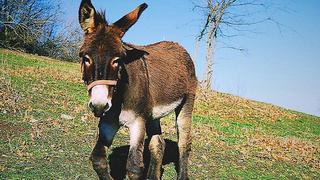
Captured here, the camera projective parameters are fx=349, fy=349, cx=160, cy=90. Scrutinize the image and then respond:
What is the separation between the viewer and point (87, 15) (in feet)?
11.8

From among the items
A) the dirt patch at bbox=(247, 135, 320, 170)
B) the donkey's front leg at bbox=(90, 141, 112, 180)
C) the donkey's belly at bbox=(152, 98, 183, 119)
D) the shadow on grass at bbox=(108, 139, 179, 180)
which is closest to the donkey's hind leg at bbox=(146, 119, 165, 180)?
the donkey's belly at bbox=(152, 98, 183, 119)

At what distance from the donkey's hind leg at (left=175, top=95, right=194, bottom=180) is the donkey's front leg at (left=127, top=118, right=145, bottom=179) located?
1.64 metres

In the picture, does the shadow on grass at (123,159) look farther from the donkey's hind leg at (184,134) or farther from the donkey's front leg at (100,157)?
the donkey's front leg at (100,157)

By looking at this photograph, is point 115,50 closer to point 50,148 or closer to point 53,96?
point 50,148

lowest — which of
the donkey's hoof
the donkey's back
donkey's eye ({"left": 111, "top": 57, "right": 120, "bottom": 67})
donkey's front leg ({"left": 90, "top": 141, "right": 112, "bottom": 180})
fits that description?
the donkey's hoof

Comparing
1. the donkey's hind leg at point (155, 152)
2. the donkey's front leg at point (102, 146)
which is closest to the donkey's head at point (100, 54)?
the donkey's front leg at point (102, 146)

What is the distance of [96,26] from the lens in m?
3.55

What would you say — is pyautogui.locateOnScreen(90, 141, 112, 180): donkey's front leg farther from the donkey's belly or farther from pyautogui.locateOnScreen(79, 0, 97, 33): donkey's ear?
pyautogui.locateOnScreen(79, 0, 97, 33): donkey's ear

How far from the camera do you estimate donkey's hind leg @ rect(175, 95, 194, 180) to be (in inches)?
218

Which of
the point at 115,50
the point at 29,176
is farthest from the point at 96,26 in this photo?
the point at 29,176

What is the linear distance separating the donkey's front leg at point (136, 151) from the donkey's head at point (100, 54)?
2.63ft

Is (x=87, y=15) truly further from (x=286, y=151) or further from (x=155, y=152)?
(x=286, y=151)

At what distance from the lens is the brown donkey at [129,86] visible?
126 inches

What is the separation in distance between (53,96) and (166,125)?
3864 millimetres
